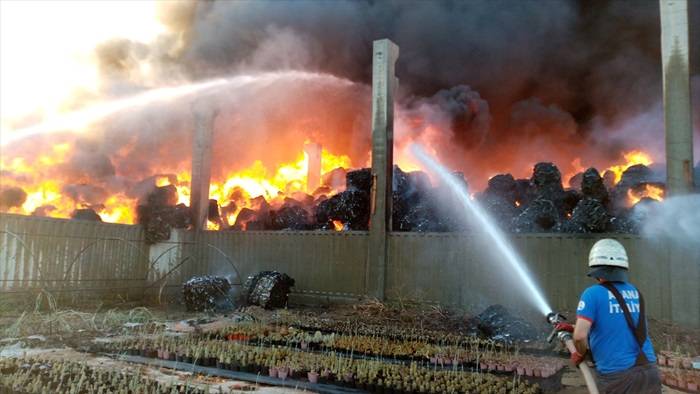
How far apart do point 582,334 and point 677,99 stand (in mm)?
11001

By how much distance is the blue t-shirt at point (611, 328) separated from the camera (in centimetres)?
396

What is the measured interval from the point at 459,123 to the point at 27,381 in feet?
93.9

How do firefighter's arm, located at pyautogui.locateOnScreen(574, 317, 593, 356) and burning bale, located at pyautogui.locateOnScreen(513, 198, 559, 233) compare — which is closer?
firefighter's arm, located at pyautogui.locateOnScreen(574, 317, 593, 356)

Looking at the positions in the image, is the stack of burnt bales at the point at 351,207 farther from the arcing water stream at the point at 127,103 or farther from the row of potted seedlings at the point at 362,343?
the row of potted seedlings at the point at 362,343

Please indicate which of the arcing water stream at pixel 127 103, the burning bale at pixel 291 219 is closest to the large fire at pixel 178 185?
the arcing water stream at pixel 127 103

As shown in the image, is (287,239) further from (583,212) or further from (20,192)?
(20,192)

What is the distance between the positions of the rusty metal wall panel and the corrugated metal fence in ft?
0.10

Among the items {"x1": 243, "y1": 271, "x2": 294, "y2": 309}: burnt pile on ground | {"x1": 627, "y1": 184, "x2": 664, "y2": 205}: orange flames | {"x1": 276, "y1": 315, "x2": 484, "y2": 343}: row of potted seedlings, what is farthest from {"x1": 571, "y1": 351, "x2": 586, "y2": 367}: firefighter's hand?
{"x1": 627, "y1": 184, "x2": 664, "y2": 205}: orange flames

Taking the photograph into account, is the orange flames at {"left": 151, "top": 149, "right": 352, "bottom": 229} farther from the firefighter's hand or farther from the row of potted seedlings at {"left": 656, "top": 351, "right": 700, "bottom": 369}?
the firefighter's hand

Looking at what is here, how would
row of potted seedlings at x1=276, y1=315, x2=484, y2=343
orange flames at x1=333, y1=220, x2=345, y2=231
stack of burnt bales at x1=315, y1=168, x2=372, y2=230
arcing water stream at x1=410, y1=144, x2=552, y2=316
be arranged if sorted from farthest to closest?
orange flames at x1=333, y1=220, x2=345, y2=231, stack of burnt bales at x1=315, y1=168, x2=372, y2=230, arcing water stream at x1=410, y1=144, x2=552, y2=316, row of potted seedlings at x1=276, y1=315, x2=484, y2=343

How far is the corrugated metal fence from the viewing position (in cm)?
1240

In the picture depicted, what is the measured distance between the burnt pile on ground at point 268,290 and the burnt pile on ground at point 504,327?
6.30 meters

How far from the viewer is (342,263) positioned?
1695 cm

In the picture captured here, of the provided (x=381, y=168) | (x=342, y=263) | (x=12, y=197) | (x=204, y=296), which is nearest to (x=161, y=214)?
(x=204, y=296)
